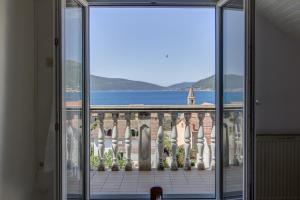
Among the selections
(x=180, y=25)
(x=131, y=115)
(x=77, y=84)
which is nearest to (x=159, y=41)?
(x=180, y=25)

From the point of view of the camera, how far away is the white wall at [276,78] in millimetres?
3338

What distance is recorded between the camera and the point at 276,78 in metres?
3.35

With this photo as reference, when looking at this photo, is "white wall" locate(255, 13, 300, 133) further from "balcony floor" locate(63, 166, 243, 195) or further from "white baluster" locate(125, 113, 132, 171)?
"white baluster" locate(125, 113, 132, 171)

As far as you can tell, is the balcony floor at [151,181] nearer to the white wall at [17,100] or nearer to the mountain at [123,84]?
the white wall at [17,100]

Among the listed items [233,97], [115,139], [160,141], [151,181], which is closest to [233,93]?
[233,97]

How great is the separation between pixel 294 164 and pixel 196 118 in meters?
1.30

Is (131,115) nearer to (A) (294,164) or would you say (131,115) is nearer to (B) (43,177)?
(B) (43,177)

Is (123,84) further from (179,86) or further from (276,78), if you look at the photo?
(276,78)

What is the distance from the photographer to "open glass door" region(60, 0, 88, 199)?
2441 mm

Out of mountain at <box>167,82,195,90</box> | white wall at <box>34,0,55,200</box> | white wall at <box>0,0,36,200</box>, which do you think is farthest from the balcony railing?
mountain at <box>167,82,195,90</box>

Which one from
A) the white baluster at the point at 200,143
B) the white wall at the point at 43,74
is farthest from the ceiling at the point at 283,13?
the white wall at the point at 43,74

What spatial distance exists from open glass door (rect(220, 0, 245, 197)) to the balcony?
84 centimetres

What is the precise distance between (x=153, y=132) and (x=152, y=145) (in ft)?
0.57

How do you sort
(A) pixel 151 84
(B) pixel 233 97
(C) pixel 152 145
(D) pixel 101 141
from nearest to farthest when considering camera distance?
(B) pixel 233 97 < (D) pixel 101 141 < (C) pixel 152 145 < (A) pixel 151 84
